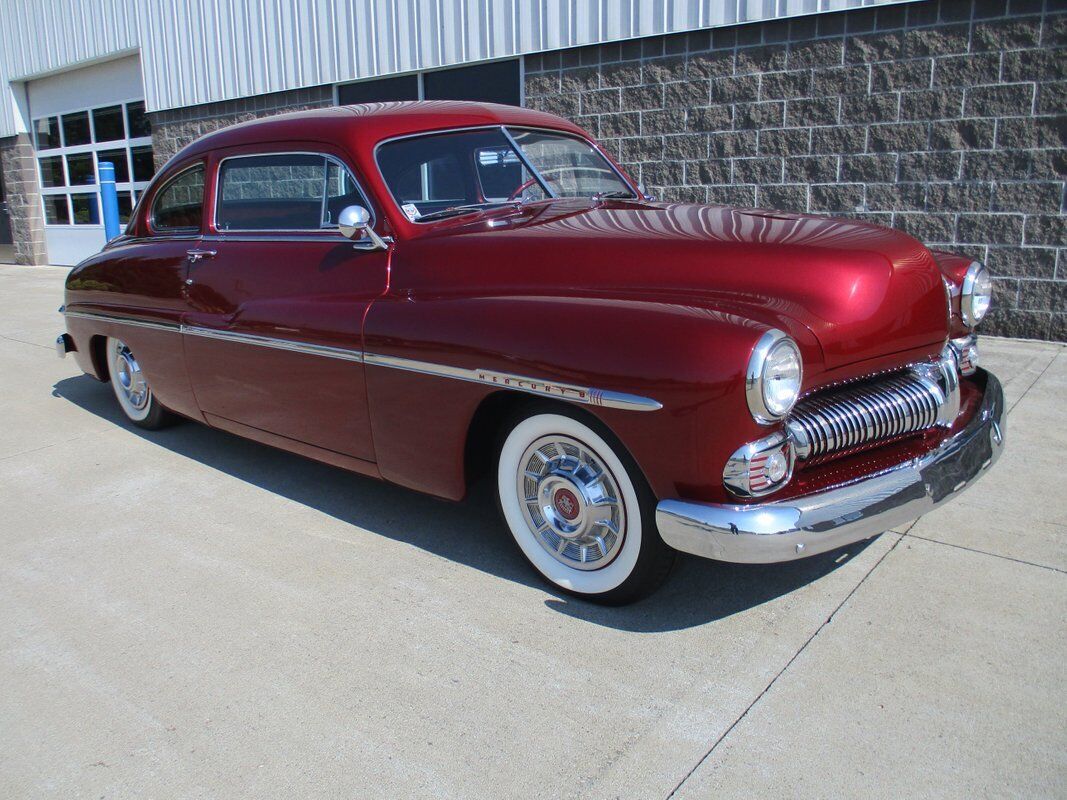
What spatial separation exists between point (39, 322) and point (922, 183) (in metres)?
8.73

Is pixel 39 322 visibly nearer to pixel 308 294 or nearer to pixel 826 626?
pixel 308 294

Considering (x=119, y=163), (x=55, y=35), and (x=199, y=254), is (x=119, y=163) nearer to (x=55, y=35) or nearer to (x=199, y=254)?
(x=55, y=35)

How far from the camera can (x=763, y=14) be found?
6762 millimetres

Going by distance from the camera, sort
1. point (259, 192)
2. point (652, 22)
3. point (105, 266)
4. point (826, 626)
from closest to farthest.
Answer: point (826, 626) < point (259, 192) < point (105, 266) < point (652, 22)

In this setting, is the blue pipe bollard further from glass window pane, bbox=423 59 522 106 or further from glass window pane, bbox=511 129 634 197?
glass window pane, bbox=511 129 634 197

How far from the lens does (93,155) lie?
1505 cm

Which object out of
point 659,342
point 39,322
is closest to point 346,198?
point 659,342

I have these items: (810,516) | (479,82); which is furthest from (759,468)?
(479,82)

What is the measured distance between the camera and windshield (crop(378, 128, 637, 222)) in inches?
140

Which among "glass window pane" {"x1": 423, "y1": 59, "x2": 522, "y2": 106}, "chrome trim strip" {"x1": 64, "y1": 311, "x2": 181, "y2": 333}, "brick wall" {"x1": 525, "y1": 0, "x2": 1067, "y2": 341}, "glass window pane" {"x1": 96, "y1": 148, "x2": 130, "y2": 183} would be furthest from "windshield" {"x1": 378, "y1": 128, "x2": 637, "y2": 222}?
"glass window pane" {"x1": 96, "y1": 148, "x2": 130, "y2": 183}

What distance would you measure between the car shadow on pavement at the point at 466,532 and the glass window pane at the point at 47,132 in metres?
13.0

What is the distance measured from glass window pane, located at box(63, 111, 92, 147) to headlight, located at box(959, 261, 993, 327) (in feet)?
50.5

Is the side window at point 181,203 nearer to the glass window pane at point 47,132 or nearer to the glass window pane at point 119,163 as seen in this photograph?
the glass window pane at point 119,163

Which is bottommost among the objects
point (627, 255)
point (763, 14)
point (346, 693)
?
point (346, 693)
